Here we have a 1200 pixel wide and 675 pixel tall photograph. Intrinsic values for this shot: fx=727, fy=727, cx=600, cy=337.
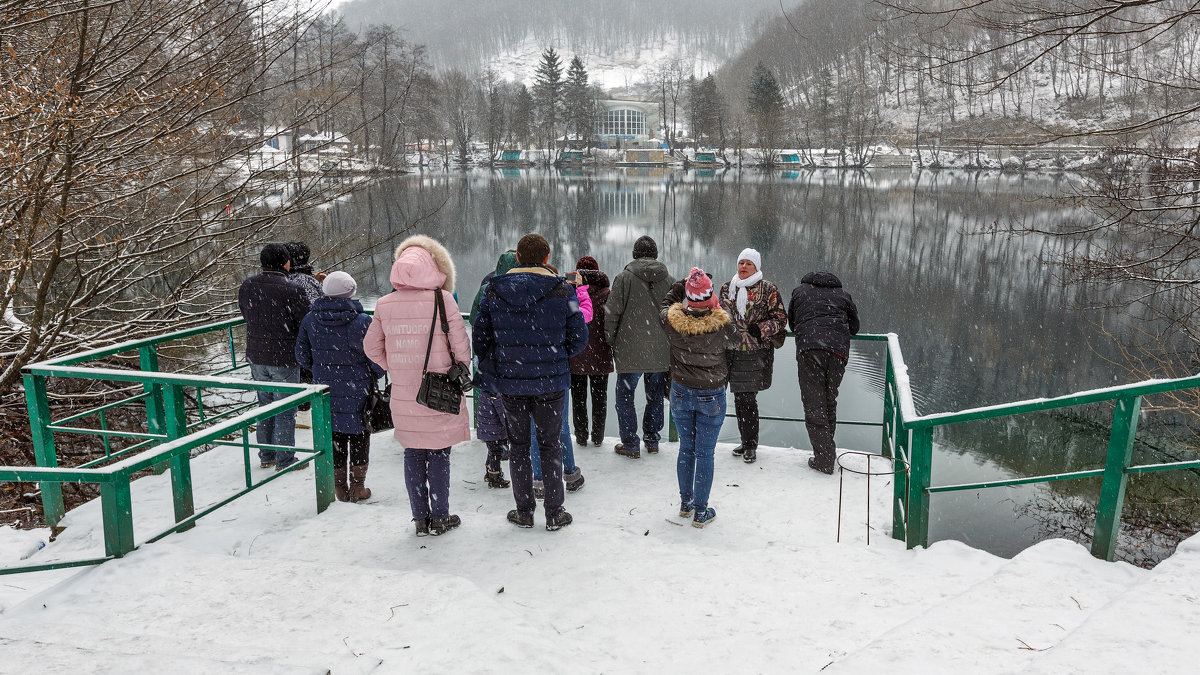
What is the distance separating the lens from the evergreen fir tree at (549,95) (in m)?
85.6

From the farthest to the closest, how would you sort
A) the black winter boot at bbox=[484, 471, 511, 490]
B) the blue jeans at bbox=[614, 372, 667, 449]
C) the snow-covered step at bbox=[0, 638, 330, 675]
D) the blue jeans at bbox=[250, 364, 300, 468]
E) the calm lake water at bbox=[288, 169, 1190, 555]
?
1. the calm lake water at bbox=[288, 169, 1190, 555]
2. the blue jeans at bbox=[614, 372, 667, 449]
3. the blue jeans at bbox=[250, 364, 300, 468]
4. the black winter boot at bbox=[484, 471, 511, 490]
5. the snow-covered step at bbox=[0, 638, 330, 675]

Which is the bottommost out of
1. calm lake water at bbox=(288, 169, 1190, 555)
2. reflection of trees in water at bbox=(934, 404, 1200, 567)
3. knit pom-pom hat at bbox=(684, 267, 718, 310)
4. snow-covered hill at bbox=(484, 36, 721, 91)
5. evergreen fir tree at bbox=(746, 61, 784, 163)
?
reflection of trees in water at bbox=(934, 404, 1200, 567)

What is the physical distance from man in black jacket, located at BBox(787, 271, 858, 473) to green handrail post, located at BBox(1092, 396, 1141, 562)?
1966 millimetres

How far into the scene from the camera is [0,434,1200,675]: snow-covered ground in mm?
2662

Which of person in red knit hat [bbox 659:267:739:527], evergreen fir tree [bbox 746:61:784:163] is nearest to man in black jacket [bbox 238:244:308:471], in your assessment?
person in red knit hat [bbox 659:267:739:527]

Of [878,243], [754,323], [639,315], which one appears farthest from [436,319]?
[878,243]

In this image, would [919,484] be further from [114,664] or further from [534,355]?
[114,664]

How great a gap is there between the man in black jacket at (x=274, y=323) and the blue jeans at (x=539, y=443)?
6.51 ft

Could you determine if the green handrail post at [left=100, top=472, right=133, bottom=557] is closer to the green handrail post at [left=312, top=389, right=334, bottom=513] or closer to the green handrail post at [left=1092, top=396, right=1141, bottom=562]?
the green handrail post at [left=312, top=389, right=334, bottom=513]

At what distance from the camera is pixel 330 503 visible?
4566 mm

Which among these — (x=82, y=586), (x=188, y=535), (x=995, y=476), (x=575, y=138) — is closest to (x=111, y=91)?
(x=188, y=535)

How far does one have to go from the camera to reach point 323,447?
445cm

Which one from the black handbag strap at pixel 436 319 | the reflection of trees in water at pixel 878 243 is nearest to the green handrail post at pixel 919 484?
the black handbag strap at pixel 436 319

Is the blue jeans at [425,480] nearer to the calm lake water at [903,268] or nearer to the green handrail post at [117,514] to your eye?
the green handrail post at [117,514]
